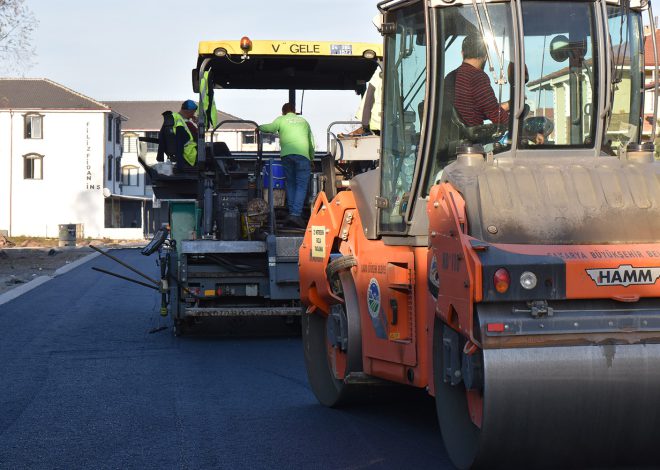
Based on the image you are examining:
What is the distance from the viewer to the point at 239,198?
1414cm

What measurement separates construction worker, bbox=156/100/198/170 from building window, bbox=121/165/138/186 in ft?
253

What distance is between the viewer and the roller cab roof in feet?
43.5

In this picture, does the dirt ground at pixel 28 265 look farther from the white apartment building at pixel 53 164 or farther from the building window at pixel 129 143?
the building window at pixel 129 143

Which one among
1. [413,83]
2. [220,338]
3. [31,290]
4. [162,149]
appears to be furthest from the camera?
[31,290]

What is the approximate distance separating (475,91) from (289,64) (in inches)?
299

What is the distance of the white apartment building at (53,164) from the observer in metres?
75.1

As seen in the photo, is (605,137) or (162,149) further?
(162,149)

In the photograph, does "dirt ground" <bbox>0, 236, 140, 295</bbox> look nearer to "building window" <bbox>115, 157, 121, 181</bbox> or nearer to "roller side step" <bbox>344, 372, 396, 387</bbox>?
"roller side step" <bbox>344, 372, 396, 387</bbox>

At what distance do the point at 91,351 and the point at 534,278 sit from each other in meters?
7.89

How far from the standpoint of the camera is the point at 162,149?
46.9ft

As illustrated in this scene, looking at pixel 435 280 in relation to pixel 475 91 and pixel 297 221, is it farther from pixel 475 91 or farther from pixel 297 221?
pixel 297 221

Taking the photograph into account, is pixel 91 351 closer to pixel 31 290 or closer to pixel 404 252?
pixel 404 252

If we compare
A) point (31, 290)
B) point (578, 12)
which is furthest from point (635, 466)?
point (31, 290)

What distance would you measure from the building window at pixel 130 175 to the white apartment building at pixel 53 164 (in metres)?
12.8
